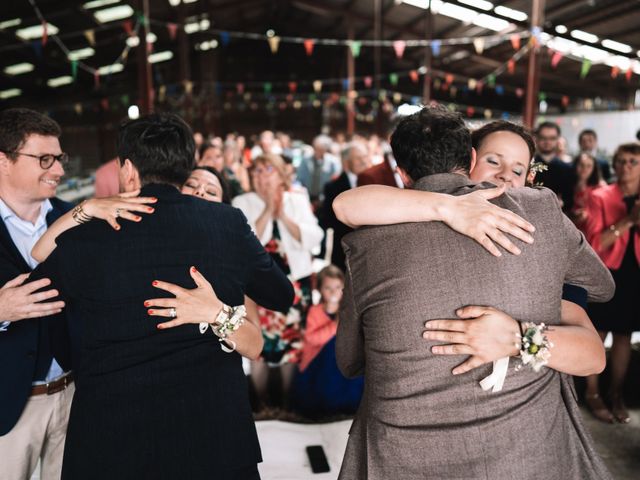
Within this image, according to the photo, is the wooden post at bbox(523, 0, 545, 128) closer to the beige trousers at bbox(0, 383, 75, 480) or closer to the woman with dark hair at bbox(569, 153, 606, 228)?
the woman with dark hair at bbox(569, 153, 606, 228)

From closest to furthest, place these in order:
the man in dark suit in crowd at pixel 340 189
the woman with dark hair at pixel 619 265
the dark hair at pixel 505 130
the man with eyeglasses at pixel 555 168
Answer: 1. the dark hair at pixel 505 130
2. the woman with dark hair at pixel 619 265
3. the man in dark suit in crowd at pixel 340 189
4. the man with eyeglasses at pixel 555 168

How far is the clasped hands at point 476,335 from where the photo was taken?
0.92m

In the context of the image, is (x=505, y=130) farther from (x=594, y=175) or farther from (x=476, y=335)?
(x=594, y=175)

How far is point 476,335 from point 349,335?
0.92ft

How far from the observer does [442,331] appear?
0.94 metres

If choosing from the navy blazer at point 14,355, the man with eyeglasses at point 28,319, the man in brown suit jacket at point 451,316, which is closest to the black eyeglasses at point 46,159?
the man with eyeglasses at point 28,319

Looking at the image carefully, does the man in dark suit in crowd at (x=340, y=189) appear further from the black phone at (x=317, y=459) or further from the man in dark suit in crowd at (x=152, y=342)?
the man in dark suit in crowd at (x=152, y=342)

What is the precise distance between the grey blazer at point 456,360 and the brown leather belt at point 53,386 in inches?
39.4

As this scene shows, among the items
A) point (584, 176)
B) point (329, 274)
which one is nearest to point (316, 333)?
point (329, 274)

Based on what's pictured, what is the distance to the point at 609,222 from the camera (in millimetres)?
2879

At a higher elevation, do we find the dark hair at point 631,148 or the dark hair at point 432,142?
the dark hair at point 631,148

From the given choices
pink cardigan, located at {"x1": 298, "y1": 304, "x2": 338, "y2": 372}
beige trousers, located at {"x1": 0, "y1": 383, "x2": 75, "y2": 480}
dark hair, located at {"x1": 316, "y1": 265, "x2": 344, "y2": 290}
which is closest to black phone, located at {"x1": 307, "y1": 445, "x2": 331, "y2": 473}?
pink cardigan, located at {"x1": 298, "y1": 304, "x2": 338, "y2": 372}

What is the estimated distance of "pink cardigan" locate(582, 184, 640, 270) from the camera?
2.86 metres

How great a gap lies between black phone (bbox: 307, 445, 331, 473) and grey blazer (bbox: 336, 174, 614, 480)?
1449 millimetres
